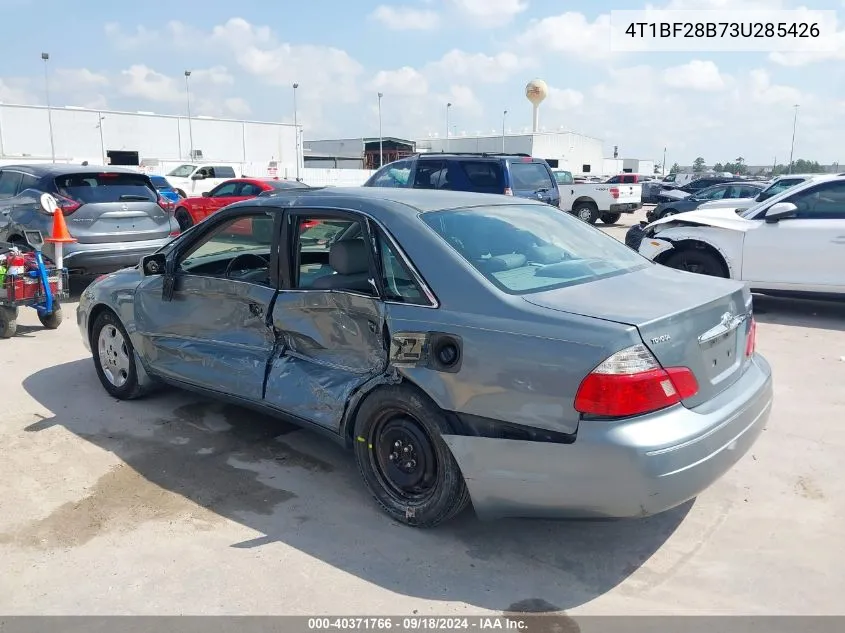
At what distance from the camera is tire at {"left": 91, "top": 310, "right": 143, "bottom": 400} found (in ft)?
17.1

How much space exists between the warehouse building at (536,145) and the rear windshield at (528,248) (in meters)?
66.8

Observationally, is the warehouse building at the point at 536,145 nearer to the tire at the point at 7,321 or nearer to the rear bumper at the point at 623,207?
the rear bumper at the point at 623,207

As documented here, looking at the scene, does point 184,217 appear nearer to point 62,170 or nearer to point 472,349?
point 62,170

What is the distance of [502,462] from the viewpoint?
118 inches

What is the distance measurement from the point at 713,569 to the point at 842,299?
19.8 ft

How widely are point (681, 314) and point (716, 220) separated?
6075 millimetres

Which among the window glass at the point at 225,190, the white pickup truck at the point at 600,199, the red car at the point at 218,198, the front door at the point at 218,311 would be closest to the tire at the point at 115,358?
the front door at the point at 218,311

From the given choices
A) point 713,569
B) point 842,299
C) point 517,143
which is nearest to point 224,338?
point 713,569

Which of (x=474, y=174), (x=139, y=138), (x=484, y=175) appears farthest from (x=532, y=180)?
(x=139, y=138)

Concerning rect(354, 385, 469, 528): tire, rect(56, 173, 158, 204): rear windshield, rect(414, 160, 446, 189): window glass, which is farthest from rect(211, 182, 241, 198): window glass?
rect(354, 385, 469, 528): tire

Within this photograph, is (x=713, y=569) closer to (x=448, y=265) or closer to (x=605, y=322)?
(x=605, y=322)

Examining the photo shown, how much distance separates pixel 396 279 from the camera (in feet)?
11.5

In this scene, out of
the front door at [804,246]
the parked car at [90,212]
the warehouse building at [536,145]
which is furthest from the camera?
the warehouse building at [536,145]

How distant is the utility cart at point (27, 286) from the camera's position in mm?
7016
